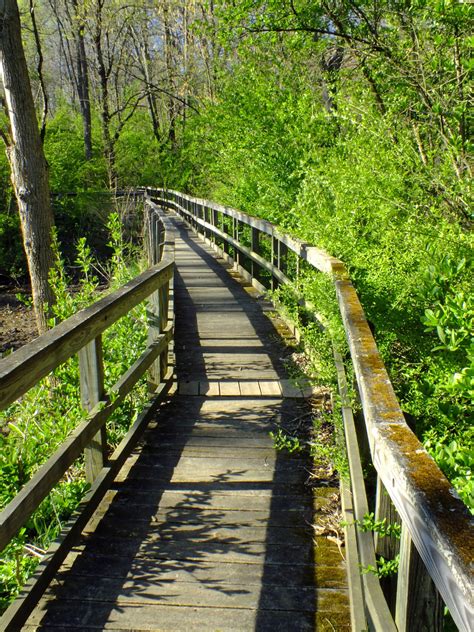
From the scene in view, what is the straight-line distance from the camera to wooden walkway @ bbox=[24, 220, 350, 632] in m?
2.79

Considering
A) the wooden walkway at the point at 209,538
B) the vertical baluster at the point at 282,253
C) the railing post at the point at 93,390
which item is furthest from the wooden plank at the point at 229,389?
the vertical baluster at the point at 282,253

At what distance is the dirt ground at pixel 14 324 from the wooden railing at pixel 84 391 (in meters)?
10.0

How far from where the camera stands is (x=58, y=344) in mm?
3008

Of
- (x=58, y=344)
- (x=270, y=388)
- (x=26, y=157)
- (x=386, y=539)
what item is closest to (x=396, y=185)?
(x=270, y=388)

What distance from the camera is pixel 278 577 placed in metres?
3.03

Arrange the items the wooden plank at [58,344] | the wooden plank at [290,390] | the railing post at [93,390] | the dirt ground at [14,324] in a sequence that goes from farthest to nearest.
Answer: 1. the dirt ground at [14,324]
2. the wooden plank at [290,390]
3. the railing post at [93,390]
4. the wooden plank at [58,344]

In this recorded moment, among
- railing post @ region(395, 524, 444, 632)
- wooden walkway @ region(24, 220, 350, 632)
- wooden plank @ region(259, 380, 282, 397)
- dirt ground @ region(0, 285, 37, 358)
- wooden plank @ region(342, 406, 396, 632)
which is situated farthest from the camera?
dirt ground @ region(0, 285, 37, 358)

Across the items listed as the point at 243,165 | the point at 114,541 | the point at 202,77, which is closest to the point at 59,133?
the point at 202,77

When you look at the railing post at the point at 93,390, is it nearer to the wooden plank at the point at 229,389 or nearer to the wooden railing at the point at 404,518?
the wooden railing at the point at 404,518

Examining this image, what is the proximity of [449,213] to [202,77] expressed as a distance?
928 inches

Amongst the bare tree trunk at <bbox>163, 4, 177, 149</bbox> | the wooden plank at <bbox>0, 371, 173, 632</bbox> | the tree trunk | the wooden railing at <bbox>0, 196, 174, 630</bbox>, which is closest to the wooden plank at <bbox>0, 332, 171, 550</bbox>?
the wooden railing at <bbox>0, 196, 174, 630</bbox>

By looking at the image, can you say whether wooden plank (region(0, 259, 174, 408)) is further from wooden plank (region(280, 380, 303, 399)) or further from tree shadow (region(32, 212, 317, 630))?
wooden plank (region(280, 380, 303, 399))

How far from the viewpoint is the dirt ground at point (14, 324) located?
15305mm

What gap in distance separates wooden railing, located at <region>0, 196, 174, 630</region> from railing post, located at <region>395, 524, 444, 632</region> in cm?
161
